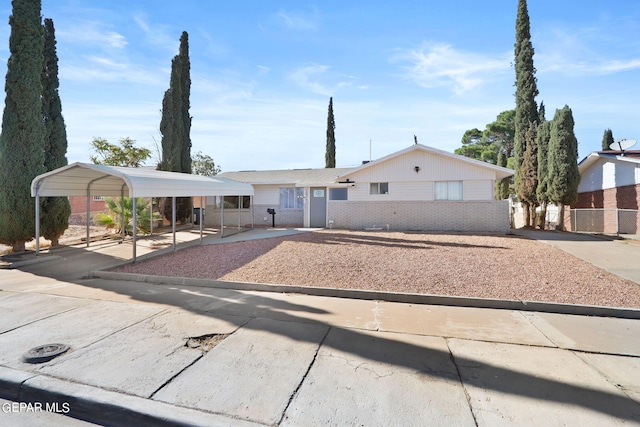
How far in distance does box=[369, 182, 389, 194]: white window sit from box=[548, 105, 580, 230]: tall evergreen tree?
9207 millimetres

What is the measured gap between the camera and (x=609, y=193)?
17.4 metres

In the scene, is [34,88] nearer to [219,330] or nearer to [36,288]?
[36,288]

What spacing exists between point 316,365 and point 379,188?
45.7ft

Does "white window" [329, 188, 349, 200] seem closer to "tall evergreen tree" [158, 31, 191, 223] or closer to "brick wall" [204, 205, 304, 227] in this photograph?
"brick wall" [204, 205, 304, 227]

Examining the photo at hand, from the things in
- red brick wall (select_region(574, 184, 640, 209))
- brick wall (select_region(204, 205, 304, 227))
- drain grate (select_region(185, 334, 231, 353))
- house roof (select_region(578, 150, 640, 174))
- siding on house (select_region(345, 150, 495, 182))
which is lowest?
drain grate (select_region(185, 334, 231, 353))

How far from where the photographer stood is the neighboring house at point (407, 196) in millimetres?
14969

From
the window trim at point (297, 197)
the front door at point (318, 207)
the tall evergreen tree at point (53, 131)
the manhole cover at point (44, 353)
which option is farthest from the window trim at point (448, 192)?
the tall evergreen tree at point (53, 131)

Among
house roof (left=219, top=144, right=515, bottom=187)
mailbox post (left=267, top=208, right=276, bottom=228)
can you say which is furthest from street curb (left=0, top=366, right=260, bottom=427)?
mailbox post (left=267, top=208, right=276, bottom=228)

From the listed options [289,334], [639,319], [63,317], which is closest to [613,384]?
[639,319]

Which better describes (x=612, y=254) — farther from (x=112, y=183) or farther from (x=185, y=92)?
(x=185, y=92)

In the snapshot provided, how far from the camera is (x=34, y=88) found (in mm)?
10508

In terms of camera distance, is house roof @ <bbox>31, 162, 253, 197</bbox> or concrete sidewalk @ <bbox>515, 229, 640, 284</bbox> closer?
concrete sidewalk @ <bbox>515, 229, 640, 284</bbox>

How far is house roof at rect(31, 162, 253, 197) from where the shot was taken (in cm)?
865

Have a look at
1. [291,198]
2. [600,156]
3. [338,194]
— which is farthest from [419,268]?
[600,156]
